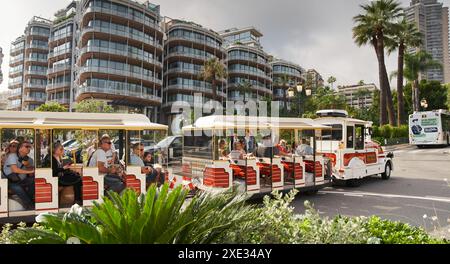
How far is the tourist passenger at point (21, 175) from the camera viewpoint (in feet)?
21.0

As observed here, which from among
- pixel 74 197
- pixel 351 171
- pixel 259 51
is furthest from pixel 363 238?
pixel 259 51

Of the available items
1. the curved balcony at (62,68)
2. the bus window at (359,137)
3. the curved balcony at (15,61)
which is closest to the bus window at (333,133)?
the bus window at (359,137)

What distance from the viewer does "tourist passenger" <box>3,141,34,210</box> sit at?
6414 millimetres

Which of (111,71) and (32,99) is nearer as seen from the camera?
(111,71)

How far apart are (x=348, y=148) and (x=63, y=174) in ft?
28.5

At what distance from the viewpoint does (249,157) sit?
9352 millimetres

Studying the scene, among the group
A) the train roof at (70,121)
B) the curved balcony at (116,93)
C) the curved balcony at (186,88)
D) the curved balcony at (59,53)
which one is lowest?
the train roof at (70,121)

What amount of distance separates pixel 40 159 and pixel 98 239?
5.35 meters

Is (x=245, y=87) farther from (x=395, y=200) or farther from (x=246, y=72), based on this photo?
(x=395, y=200)

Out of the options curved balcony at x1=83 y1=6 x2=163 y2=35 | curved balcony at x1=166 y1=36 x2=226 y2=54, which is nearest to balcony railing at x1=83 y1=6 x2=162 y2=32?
curved balcony at x1=83 y1=6 x2=163 y2=35

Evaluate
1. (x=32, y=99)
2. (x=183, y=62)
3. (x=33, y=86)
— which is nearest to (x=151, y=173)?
(x=183, y=62)

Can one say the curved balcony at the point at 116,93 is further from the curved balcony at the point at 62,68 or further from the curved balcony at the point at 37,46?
the curved balcony at the point at 37,46

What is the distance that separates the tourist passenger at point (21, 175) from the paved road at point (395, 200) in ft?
19.8

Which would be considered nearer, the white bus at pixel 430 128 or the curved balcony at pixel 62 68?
the white bus at pixel 430 128
